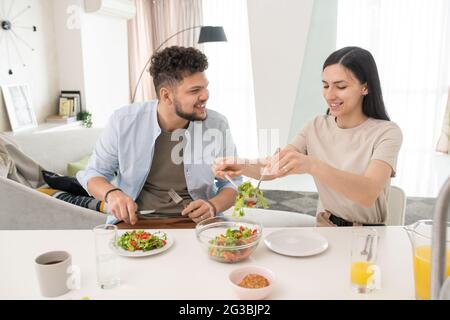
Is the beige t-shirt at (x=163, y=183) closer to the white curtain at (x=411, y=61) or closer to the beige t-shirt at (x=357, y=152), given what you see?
the beige t-shirt at (x=357, y=152)

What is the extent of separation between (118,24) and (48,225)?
340 centimetres

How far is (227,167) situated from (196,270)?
56 cm

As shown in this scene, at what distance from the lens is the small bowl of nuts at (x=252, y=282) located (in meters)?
0.98

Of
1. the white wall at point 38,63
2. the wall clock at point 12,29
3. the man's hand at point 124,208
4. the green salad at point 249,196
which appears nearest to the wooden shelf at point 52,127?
the white wall at point 38,63

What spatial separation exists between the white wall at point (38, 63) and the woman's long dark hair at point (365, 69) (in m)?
3.18

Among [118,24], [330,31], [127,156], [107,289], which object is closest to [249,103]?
[330,31]

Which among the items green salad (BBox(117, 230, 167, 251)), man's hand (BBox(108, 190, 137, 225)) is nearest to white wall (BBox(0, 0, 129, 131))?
man's hand (BBox(108, 190, 137, 225))

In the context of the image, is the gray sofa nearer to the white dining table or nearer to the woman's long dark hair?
the white dining table

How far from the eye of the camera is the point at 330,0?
423 centimetres

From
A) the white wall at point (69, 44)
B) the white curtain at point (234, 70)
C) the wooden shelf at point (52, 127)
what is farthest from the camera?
the white curtain at point (234, 70)

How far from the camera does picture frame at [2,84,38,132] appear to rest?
3615mm

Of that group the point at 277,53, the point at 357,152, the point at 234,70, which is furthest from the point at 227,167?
the point at 234,70

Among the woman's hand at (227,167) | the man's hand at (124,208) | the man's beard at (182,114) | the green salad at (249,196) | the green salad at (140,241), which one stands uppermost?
the man's beard at (182,114)
